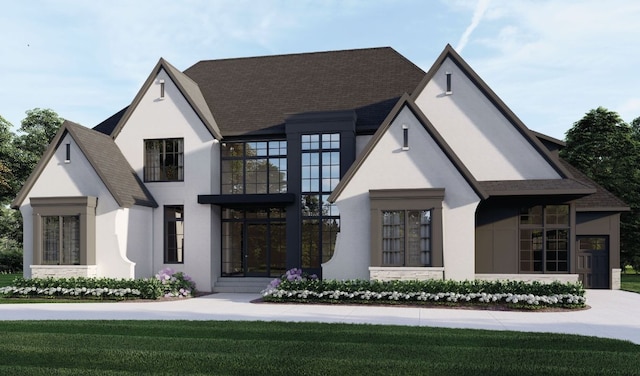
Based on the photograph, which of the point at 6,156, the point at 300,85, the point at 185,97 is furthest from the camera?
the point at 6,156

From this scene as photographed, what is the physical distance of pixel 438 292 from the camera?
1534cm

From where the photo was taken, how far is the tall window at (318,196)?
19328 mm

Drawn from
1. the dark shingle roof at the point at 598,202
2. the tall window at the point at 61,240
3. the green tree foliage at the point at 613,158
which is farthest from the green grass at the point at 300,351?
the green tree foliage at the point at 613,158

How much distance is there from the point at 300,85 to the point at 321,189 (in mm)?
5692

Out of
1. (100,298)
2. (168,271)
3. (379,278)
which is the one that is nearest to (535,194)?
(379,278)

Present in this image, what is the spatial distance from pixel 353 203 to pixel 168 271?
7470mm

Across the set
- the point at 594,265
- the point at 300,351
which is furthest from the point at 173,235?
the point at 594,265

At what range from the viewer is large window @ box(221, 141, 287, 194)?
2036cm

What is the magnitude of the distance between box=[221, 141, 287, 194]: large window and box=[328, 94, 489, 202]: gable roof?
13.2 ft

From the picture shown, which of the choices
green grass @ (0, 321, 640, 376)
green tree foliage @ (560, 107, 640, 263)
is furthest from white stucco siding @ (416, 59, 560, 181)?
green tree foliage @ (560, 107, 640, 263)

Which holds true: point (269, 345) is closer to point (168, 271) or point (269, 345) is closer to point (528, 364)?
point (528, 364)

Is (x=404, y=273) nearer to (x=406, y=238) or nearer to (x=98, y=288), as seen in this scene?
(x=406, y=238)

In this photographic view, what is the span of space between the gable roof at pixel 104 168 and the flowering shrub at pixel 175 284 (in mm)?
2978

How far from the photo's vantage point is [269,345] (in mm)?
9156
